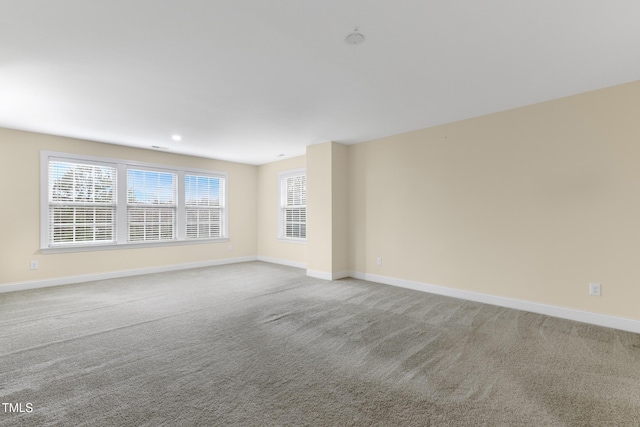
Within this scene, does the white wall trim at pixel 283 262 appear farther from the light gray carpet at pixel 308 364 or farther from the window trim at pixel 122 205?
the light gray carpet at pixel 308 364

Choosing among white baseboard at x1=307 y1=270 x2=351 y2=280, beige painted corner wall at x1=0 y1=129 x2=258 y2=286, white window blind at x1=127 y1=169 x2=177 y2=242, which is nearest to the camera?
beige painted corner wall at x1=0 y1=129 x2=258 y2=286

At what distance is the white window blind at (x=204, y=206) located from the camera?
6.23 meters

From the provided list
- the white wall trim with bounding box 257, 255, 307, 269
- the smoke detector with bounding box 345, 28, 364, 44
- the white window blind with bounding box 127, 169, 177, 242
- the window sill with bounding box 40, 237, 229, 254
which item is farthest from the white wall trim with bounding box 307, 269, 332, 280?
the smoke detector with bounding box 345, 28, 364, 44

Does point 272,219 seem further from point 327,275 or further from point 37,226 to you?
point 37,226

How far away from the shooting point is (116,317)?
321 centimetres

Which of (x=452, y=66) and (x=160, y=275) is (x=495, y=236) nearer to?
(x=452, y=66)

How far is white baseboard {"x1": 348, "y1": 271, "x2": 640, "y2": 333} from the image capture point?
9.41 ft

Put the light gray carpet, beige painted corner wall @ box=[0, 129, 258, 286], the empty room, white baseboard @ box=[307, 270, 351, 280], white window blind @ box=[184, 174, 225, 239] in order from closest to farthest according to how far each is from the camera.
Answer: the light gray carpet
the empty room
beige painted corner wall @ box=[0, 129, 258, 286]
white baseboard @ box=[307, 270, 351, 280]
white window blind @ box=[184, 174, 225, 239]

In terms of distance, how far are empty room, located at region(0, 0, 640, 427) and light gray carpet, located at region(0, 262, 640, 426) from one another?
21 millimetres

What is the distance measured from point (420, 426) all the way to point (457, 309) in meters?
2.23

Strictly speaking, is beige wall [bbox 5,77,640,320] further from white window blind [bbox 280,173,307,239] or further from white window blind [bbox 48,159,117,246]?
white window blind [bbox 280,173,307,239]

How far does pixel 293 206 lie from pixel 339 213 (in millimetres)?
1602

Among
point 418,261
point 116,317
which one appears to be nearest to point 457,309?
point 418,261

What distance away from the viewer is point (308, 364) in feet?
7.26
